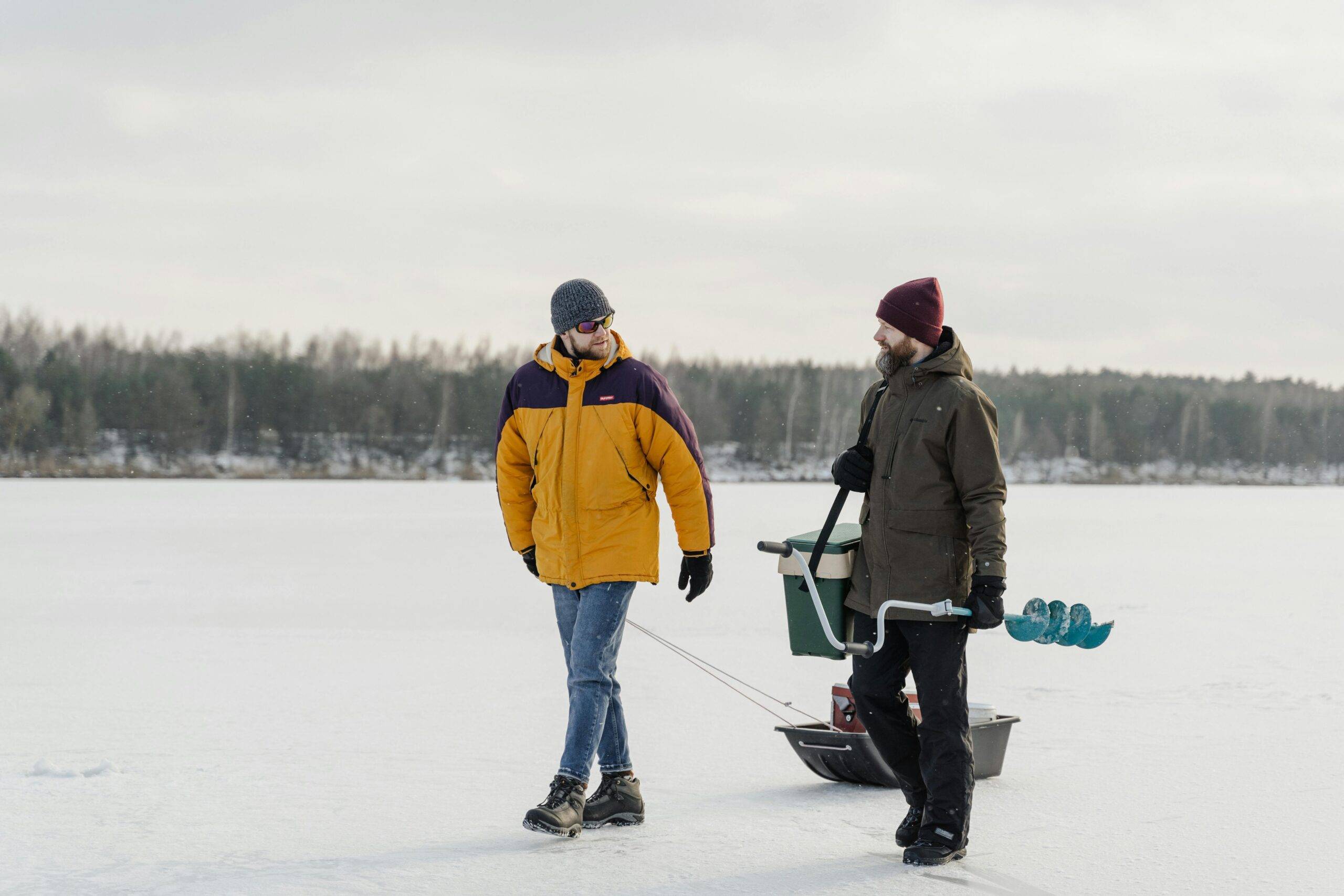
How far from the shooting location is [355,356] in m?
81.8

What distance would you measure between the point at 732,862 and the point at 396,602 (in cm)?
665

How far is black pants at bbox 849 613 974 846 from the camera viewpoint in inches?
122

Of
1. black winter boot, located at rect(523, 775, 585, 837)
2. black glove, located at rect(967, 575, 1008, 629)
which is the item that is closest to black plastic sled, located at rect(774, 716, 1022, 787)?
black winter boot, located at rect(523, 775, 585, 837)

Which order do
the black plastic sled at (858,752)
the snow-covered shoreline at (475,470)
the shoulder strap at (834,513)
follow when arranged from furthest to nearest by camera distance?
1. the snow-covered shoreline at (475,470)
2. the black plastic sled at (858,752)
3. the shoulder strap at (834,513)

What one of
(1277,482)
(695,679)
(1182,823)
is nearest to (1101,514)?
(695,679)

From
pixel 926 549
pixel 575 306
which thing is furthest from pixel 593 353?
pixel 926 549

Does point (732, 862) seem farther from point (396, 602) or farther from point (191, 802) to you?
point (396, 602)

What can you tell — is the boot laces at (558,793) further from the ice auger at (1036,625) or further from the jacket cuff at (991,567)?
the jacket cuff at (991,567)

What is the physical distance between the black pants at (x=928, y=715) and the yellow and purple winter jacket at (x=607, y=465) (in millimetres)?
596

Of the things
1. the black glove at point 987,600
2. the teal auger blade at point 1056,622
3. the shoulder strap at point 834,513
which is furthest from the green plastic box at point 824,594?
the teal auger blade at point 1056,622

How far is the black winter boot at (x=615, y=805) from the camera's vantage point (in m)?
3.40

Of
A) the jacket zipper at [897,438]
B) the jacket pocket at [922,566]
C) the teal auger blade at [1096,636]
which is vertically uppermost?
the jacket zipper at [897,438]

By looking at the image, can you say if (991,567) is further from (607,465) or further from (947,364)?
(607,465)

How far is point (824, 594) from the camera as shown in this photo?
333cm
